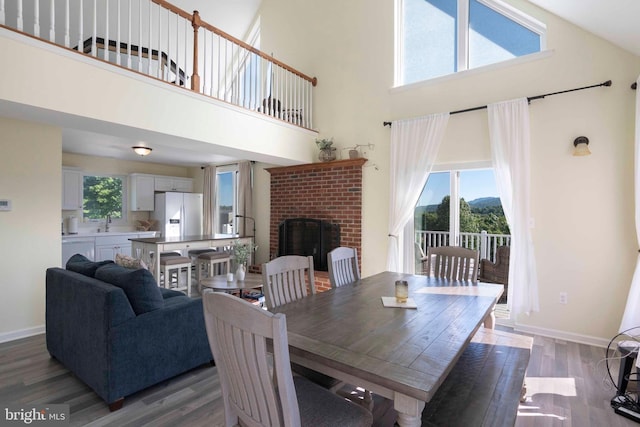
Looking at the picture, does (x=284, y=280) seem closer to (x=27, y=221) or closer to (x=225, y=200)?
(x=27, y=221)

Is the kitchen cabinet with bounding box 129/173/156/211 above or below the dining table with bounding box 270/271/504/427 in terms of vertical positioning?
above

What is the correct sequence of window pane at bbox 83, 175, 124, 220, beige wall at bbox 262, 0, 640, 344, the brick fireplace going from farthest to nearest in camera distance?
window pane at bbox 83, 175, 124, 220, the brick fireplace, beige wall at bbox 262, 0, 640, 344

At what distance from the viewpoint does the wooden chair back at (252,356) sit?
1045mm

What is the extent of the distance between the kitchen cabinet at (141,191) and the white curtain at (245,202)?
2.29 m

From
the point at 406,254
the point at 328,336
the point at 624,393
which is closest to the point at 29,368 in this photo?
the point at 328,336

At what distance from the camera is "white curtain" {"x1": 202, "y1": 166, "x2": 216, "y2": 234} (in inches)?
280

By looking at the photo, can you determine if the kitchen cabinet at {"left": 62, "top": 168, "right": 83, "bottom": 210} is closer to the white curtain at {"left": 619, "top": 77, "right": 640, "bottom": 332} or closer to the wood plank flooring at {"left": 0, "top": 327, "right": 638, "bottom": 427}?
the wood plank flooring at {"left": 0, "top": 327, "right": 638, "bottom": 427}

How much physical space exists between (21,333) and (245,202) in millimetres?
3444

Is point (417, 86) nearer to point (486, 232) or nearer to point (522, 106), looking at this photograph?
point (522, 106)

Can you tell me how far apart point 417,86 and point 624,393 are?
3576mm

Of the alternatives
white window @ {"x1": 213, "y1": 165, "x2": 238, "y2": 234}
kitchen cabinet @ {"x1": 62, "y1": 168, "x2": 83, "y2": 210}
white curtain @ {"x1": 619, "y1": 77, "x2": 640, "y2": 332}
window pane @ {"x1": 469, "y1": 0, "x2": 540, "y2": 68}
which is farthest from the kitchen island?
white curtain @ {"x1": 619, "y1": 77, "x2": 640, "y2": 332}

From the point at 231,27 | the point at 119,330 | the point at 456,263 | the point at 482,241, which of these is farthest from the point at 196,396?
the point at 231,27

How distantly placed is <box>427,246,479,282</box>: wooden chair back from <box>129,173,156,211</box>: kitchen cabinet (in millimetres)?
6102

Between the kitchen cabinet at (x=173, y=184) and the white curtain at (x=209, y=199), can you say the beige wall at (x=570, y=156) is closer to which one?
the white curtain at (x=209, y=199)
